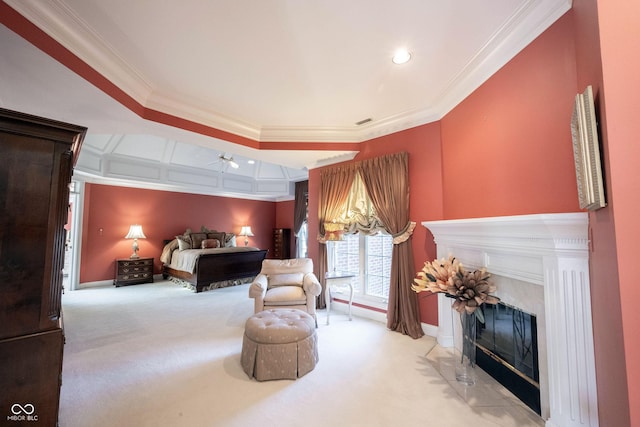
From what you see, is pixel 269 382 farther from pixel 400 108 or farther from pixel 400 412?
pixel 400 108

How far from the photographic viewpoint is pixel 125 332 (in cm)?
330

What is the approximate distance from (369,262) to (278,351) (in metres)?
2.11

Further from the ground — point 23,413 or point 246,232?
point 246,232

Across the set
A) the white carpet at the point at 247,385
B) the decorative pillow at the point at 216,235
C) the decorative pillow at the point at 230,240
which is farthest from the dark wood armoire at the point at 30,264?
the decorative pillow at the point at 230,240

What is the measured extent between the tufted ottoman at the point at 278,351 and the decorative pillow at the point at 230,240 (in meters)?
5.46

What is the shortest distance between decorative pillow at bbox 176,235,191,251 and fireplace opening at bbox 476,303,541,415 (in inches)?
250

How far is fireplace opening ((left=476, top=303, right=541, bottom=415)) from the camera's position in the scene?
1897 millimetres

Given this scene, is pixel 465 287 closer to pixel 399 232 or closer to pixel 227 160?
pixel 399 232

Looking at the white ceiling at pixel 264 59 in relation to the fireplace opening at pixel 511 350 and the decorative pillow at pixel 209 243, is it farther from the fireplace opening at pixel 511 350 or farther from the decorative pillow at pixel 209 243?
the decorative pillow at pixel 209 243

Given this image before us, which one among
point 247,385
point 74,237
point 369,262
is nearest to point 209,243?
point 74,237

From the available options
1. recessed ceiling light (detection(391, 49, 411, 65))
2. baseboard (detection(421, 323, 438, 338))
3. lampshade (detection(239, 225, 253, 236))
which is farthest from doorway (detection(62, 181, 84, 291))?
baseboard (detection(421, 323, 438, 338))

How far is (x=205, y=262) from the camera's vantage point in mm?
5562

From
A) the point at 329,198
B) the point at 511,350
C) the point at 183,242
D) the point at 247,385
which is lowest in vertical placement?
the point at 247,385

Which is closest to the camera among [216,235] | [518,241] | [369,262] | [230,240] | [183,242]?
[518,241]
